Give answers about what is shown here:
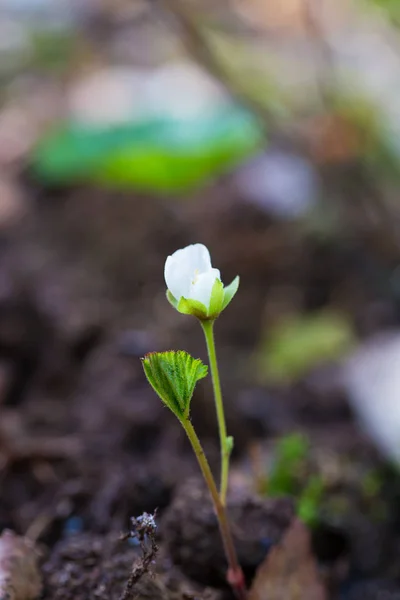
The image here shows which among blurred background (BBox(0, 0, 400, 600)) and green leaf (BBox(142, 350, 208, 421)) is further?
blurred background (BBox(0, 0, 400, 600))

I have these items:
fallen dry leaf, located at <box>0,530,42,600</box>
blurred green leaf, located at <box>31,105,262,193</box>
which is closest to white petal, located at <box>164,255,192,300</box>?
fallen dry leaf, located at <box>0,530,42,600</box>

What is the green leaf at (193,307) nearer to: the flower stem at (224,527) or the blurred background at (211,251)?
the flower stem at (224,527)

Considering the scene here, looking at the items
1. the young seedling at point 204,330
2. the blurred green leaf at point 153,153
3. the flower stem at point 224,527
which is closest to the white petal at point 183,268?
the young seedling at point 204,330

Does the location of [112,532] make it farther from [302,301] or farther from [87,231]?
[87,231]

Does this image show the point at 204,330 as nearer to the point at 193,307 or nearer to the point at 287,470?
the point at 193,307

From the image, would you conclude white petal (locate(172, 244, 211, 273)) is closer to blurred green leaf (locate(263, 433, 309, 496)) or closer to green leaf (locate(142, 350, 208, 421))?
green leaf (locate(142, 350, 208, 421))

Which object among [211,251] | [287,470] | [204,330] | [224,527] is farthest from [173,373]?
[211,251]
